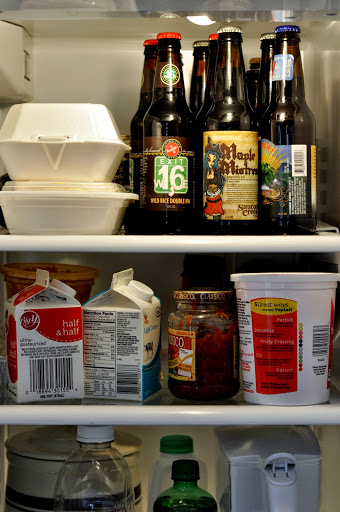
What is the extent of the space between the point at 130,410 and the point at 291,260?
662 millimetres

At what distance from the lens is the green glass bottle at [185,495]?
1228 mm

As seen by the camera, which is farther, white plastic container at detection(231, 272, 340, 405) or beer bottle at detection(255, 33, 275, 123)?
beer bottle at detection(255, 33, 275, 123)

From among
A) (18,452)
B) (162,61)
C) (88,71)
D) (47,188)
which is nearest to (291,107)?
(162,61)

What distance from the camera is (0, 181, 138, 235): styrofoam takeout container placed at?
120cm

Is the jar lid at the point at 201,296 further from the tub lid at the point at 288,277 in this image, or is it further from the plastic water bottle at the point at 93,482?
the plastic water bottle at the point at 93,482

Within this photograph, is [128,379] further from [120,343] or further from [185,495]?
[185,495]

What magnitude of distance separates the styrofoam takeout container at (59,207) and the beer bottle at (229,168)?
6.5 inches

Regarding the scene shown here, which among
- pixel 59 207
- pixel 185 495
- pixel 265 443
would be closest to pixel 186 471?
pixel 185 495

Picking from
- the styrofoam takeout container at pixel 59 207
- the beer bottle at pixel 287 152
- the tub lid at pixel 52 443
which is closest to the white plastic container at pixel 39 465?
the tub lid at pixel 52 443

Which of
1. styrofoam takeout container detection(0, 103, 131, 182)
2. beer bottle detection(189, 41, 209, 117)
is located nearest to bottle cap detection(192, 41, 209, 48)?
beer bottle detection(189, 41, 209, 117)

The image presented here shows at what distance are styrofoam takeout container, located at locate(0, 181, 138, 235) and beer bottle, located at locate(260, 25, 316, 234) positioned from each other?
27 cm

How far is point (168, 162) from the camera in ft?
4.12

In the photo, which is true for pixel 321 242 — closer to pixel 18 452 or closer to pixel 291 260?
pixel 291 260

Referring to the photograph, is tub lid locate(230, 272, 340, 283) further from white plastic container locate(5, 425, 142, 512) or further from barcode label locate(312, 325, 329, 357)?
white plastic container locate(5, 425, 142, 512)
